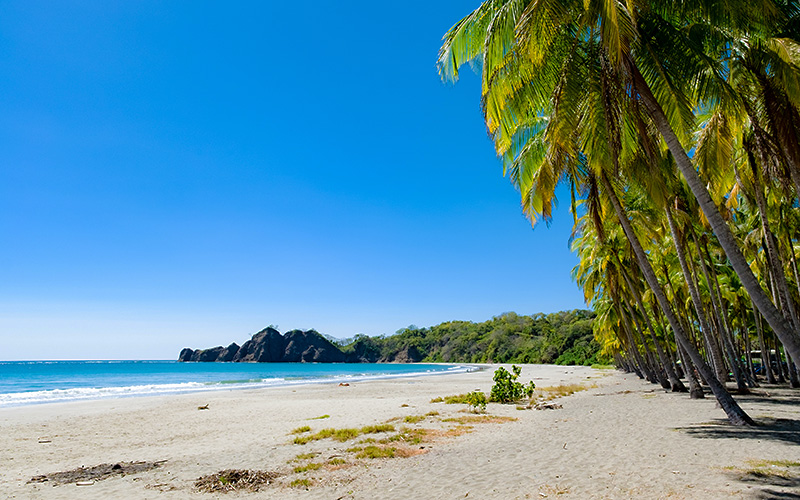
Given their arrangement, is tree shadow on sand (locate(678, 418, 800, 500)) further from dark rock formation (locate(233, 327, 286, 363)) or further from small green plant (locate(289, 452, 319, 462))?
dark rock formation (locate(233, 327, 286, 363))

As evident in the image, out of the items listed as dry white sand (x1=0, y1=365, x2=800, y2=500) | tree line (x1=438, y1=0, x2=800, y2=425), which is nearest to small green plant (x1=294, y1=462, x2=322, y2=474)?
dry white sand (x1=0, y1=365, x2=800, y2=500)

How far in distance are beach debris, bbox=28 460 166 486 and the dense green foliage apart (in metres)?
63.6

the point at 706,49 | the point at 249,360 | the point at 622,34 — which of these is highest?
the point at 706,49

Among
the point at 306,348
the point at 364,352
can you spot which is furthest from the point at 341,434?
the point at 364,352

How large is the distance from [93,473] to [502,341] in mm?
103453

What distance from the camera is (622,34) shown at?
589 cm

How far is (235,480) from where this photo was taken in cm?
700

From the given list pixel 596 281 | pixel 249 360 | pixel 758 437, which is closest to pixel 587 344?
pixel 596 281

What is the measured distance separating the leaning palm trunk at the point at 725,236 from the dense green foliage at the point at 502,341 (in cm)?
6272

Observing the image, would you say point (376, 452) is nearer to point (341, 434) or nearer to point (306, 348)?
point (341, 434)

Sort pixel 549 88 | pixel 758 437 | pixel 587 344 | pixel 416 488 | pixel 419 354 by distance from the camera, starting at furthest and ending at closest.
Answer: pixel 419 354, pixel 587 344, pixel 758 437, pixel 549 88, pixel 416 488

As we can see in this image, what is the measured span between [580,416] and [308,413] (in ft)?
33.5

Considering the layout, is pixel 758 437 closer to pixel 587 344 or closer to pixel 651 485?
pixel 651 485

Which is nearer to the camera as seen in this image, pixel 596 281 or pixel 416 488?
pixel 416 488
